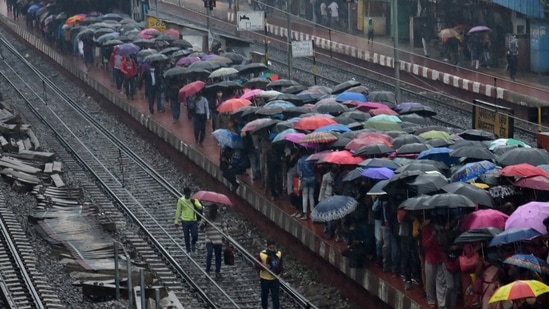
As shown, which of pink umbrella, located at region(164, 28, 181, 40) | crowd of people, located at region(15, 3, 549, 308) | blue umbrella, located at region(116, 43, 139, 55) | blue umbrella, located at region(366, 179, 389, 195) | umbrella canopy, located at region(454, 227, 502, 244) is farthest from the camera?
pink umbrella, located at region(164, 28, 181, 40)

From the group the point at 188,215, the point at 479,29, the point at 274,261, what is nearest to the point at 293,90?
the point at 188,215

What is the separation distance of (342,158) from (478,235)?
13.4 ft

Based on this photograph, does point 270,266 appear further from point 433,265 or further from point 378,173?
point 433,265

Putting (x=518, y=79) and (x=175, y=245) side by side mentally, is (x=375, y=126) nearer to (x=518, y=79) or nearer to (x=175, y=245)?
(x=175, y=245)

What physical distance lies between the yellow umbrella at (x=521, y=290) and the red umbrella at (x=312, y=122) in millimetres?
7745

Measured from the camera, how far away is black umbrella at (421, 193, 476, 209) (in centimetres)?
1469

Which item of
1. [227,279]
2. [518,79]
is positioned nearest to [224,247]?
[227,279]

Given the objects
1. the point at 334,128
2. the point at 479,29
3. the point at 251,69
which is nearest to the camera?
the point at 334,128

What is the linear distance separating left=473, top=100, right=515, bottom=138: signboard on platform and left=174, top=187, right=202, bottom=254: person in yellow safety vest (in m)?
5.82

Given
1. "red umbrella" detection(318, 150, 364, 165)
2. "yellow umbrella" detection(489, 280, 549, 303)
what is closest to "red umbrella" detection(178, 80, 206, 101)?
"red umbrella" detection(318, 150, 364, 165)

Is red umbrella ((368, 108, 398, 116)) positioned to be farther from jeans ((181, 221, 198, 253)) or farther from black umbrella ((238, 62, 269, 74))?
black umbrella ((238, 62, 269, 74))

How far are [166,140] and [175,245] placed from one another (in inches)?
314

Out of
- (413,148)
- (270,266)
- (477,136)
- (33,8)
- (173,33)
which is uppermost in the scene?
(413,148)

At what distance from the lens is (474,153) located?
1702cm
